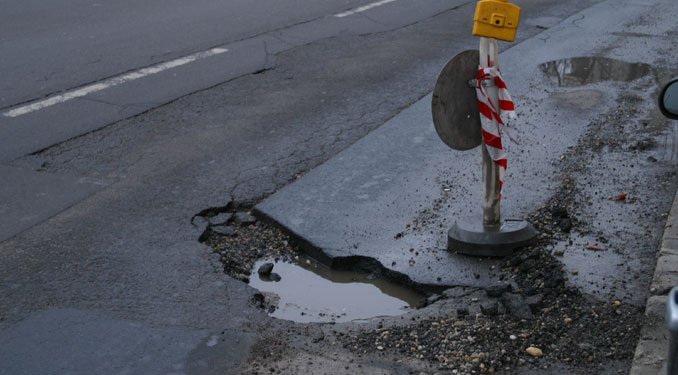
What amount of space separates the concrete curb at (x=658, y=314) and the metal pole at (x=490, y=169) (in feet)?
3.41

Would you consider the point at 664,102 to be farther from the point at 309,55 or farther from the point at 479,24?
the point at 309,55

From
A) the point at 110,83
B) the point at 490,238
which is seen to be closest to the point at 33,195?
the point at 110,83

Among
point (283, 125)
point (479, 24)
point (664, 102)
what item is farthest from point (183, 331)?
point (283, 125)

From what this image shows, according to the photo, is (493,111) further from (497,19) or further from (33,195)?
(33,195)

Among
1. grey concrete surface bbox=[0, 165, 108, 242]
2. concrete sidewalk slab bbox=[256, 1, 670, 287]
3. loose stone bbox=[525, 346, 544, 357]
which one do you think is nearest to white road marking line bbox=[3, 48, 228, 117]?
grey concrete surface bbox=[0, 165, 108, 242]

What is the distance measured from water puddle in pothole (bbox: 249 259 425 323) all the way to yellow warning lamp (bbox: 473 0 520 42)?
1631mm

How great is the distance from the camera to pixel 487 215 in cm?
578

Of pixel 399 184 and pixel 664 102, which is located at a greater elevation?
pixel 664 102

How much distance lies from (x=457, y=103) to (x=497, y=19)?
61 cm

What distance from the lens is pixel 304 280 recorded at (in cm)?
565

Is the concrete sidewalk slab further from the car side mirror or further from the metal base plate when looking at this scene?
the car side mirror

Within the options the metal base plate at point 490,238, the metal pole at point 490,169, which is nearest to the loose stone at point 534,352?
the metal base plate at point 490,238

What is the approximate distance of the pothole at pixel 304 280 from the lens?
5305 mm

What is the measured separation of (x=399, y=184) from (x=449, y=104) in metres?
1.61
